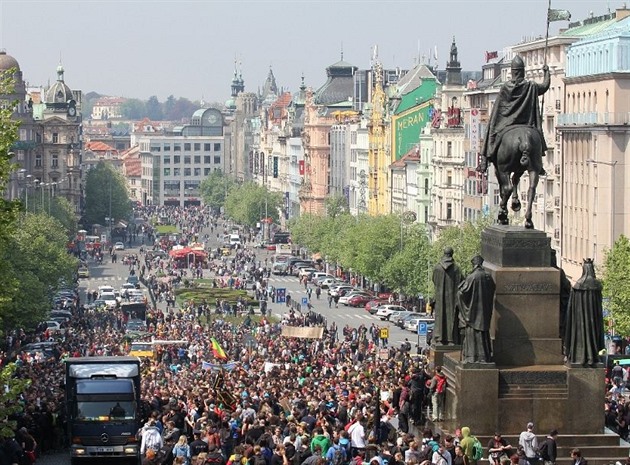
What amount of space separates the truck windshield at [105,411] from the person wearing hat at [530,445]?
53.5ft

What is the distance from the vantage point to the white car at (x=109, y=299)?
116m

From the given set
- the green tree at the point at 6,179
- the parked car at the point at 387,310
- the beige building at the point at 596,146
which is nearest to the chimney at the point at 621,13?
the beige building at the point at 596,146

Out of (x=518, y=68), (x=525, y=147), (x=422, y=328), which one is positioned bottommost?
(x=422, y=328)

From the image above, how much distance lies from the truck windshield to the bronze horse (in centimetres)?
1508

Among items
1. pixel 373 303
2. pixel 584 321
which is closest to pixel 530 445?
pixel 584 321

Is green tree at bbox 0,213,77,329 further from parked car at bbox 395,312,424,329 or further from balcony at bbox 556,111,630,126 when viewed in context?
balcony at bbox 556,111,630,126

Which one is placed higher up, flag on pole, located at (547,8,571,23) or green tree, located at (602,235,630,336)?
flag on pole, located at (547,8,571,23)

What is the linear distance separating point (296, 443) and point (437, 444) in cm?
511

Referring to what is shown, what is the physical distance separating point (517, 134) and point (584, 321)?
3428 mm

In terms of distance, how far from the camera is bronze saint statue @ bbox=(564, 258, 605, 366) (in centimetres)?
3311

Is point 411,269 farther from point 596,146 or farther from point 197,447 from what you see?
Result: point 197,447

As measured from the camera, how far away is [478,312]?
3306 centimetres

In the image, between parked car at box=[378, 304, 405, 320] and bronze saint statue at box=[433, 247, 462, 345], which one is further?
parked car at box=[378, 304, 405, 320]

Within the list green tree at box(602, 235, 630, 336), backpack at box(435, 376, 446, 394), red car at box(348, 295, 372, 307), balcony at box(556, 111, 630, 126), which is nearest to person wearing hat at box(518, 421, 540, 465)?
backpack at box(435, 376, 446, 394)
